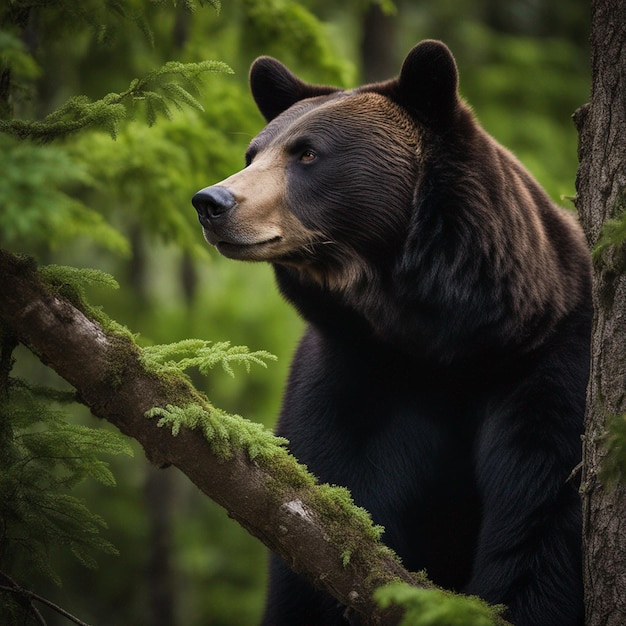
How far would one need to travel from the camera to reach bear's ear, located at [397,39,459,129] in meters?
3.94

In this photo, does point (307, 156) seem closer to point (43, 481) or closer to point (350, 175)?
point (350, 175)

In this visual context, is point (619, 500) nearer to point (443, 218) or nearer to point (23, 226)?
point (443, 218)

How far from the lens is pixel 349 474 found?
13.2 ft

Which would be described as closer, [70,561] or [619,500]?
[619,500]

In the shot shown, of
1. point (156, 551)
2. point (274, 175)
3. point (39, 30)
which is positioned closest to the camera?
point (274, 175)

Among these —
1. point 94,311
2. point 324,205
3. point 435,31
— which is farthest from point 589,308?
point 435,31

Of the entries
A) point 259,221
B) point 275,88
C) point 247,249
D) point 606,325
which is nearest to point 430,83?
point 275,88

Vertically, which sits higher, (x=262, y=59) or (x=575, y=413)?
(x=262, y=59)

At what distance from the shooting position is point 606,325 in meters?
2.92

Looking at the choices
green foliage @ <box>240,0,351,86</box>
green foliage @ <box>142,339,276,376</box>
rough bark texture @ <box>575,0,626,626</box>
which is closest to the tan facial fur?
green foliage @ <box>142,339,276,376</box>

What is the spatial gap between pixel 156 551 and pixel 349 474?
839 cm

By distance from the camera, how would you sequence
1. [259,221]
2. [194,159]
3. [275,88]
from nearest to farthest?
[259,221] < [275,88] < [194,159]

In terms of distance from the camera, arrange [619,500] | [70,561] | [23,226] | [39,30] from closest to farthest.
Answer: [23,226], [619,500], [39,30], [70,561]

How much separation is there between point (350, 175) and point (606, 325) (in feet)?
5.32
